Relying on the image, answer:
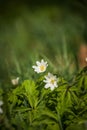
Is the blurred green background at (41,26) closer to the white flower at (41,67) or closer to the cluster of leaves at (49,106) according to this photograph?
the white flower at (41,67)

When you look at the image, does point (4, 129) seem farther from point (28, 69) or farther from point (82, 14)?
point (82, 14)

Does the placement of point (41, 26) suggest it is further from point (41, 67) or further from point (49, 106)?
point (49, 106)

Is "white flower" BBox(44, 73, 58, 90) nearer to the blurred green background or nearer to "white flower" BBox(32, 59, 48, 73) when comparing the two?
"white flower" BBox(32, 59, 48, 73)

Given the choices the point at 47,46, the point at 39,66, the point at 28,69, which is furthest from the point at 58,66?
the point at 47,46

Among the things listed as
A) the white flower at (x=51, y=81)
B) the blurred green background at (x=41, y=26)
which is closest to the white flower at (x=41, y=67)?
the white flower at (x=51, y=81)

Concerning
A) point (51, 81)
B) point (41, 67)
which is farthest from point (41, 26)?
point (51, 81)

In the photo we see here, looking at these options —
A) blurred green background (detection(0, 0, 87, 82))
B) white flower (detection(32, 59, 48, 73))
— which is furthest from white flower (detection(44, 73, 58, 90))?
blurred green background (detection(0, 0, 87, 82))
